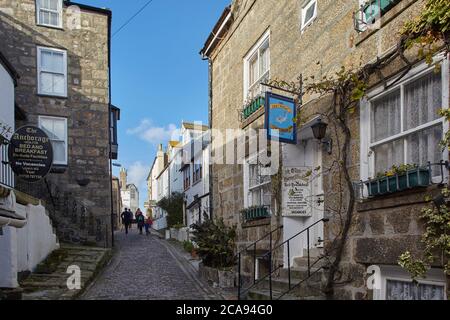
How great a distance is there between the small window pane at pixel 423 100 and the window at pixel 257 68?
4433 millimetres

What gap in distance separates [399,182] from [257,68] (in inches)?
236

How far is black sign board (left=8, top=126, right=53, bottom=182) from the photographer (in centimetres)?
871

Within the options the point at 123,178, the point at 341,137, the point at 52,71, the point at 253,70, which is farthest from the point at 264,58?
the point at 123,178

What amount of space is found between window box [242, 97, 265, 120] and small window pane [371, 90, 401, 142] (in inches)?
139

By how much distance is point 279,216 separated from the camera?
8156 mm

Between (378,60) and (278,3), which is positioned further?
(278,3)

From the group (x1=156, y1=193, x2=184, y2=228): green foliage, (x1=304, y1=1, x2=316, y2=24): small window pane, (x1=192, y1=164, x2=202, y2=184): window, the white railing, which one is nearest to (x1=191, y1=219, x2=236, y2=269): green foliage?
the white railing

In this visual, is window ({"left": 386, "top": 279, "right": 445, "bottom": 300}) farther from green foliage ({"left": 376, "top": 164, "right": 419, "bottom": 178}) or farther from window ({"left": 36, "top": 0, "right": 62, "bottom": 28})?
window ({"left": 36, "top": 0, "right": 62, "bottom": 28})

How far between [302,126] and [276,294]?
2.80 metres

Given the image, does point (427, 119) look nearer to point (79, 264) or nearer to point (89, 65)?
point (79, 264)

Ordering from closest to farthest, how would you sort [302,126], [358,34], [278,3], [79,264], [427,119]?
[427,119] < [358,34] < [302,126] < [278,3] < [79,264]

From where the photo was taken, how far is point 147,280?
9.93 metres
